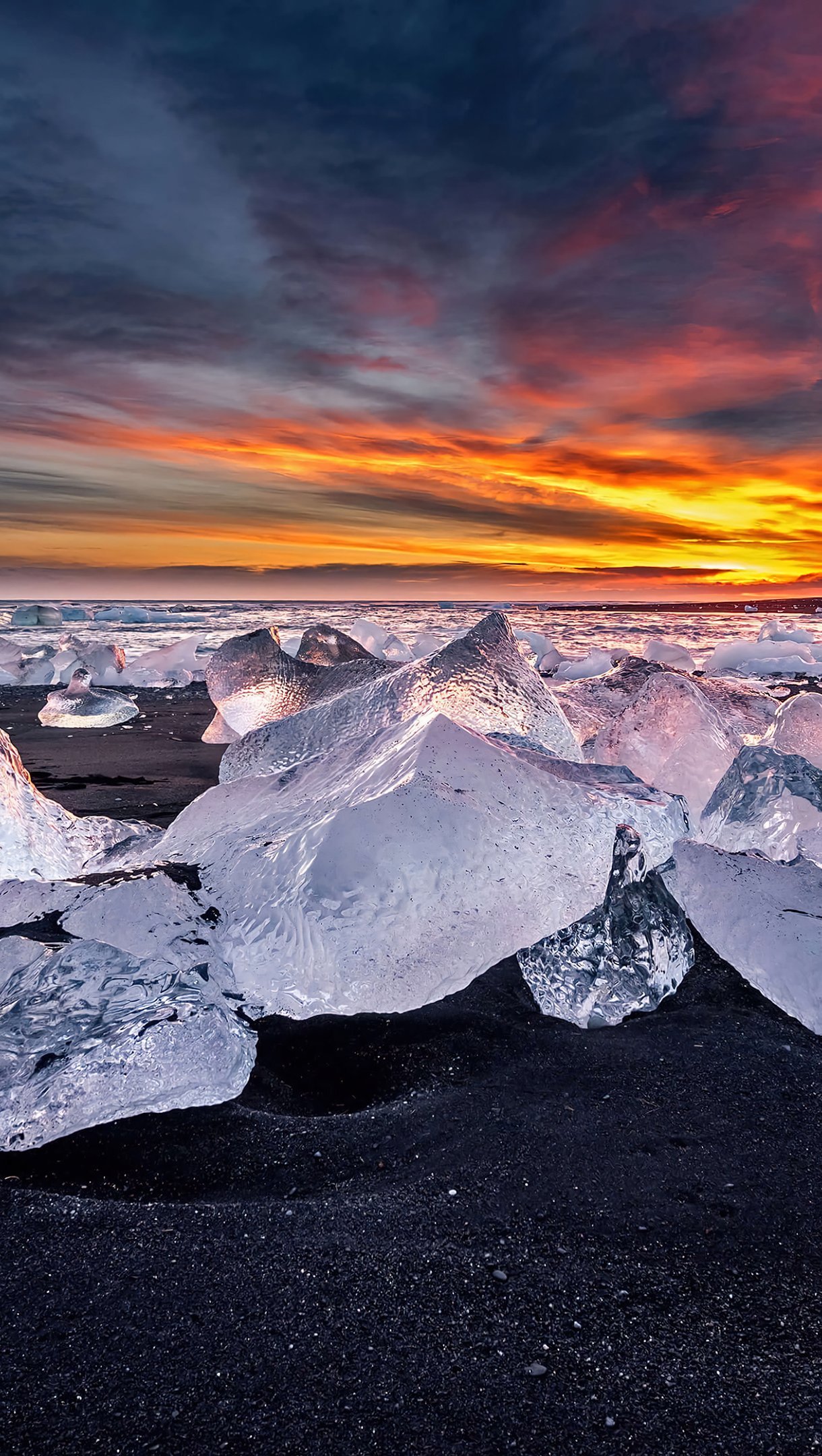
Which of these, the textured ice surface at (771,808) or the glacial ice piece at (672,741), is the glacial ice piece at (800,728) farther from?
the textured ice surface at (771,808)

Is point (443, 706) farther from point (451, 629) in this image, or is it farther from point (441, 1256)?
point (451, 629)

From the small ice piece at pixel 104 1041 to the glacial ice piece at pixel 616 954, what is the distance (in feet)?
2.13

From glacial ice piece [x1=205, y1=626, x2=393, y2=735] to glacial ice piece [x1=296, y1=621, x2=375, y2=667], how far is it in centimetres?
79

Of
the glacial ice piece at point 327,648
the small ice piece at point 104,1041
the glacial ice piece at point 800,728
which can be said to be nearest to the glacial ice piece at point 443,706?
the glacial ice piece at point 800,728

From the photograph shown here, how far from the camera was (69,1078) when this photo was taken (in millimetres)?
1284

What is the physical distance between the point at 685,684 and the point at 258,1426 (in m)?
2.71

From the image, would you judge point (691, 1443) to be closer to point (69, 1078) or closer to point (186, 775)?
point (69, 1078)

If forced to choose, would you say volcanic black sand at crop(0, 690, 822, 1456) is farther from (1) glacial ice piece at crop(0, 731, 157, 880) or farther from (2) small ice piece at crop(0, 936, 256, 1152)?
(1) glacial ice piece at crop(0, 731, 157, 880)

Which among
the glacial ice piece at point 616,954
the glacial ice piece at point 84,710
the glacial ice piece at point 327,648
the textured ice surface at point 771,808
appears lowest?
the glacial ice piece at point 84,710

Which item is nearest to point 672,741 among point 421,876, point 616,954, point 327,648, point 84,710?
point 616,954

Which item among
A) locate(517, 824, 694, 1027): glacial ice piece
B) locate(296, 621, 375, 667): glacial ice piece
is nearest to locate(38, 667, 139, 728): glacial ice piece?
locate(296, 621, 375, 667): glacial ice piece

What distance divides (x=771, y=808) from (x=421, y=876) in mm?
1190

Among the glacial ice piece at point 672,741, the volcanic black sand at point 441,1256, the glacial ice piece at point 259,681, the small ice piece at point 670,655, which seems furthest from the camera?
the small ice piece at point 670,655

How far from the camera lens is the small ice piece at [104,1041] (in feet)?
4.17
